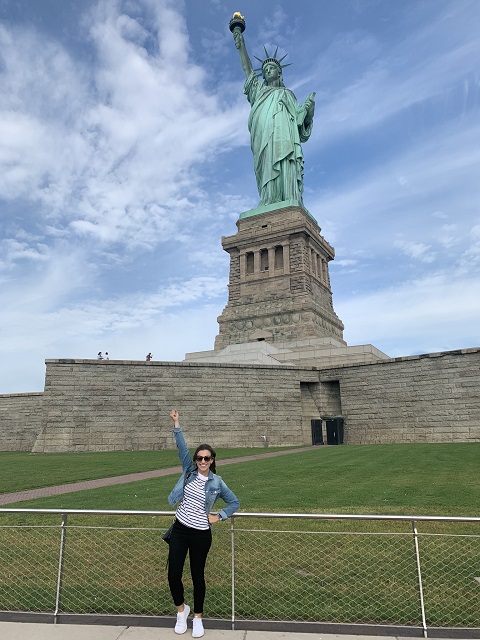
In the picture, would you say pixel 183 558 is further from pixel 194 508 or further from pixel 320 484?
pixel 320 484

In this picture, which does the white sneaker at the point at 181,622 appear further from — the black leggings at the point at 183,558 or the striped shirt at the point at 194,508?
the striped shirt at the point at 194,508

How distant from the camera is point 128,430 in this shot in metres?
26.5

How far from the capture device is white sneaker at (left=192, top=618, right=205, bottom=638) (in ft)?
14.7

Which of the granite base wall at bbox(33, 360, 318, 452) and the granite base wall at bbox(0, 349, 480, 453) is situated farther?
the granite base wall at bbox(0, 349, 480, 453)

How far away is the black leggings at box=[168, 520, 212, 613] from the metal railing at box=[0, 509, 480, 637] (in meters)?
0.35

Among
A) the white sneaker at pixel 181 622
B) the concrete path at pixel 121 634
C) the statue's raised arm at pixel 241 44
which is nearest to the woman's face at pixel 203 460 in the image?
the white sneaker at pixel 181 622

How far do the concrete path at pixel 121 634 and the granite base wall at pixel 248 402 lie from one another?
22.3 m

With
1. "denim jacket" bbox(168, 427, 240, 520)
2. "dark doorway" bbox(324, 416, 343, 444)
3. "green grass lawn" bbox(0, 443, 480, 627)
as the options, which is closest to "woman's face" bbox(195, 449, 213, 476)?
"denim jacket" bbox(168, 427, 240, 520)

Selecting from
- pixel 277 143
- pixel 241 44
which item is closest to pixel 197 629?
pixel 277 143

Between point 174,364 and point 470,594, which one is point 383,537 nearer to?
point 470,594

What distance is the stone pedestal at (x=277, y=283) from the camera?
44.9m

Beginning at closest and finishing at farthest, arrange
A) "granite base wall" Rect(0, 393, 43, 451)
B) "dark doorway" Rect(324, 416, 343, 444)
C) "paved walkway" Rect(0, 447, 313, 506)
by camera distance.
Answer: "paved walkway" Rect(0, 447, 313, 506) < "dark doorway" Rect(324, 416, 343, 444) < "granite base wall" Rect(0, 393, 43, 451)

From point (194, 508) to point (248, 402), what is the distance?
2448 cm

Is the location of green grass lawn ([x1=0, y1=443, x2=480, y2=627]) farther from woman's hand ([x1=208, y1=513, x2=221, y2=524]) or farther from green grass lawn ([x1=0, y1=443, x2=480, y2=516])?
woman's hand ([x1=208, y1=513, x2=221, y2=524])
